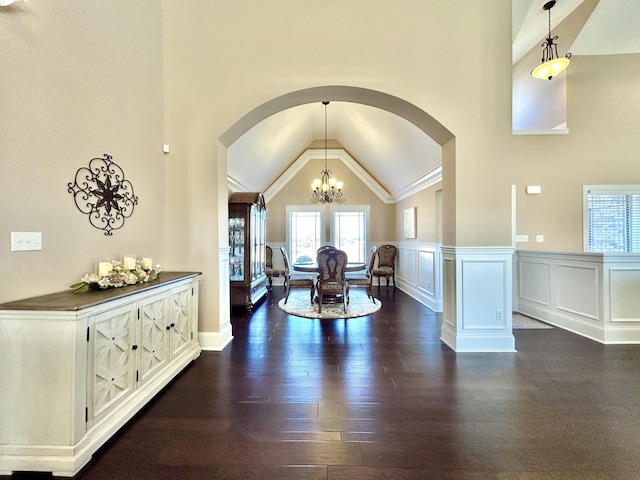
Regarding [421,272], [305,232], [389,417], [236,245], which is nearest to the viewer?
[389,417]

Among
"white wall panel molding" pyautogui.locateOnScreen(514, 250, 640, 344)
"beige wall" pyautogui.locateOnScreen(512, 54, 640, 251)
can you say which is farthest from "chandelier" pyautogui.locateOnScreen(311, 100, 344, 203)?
"white wall panel molding" pyautogui.locateOnScreen(514, 250, 640, 344)

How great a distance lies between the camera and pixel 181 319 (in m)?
2.60

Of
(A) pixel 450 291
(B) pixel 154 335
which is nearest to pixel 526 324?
(A) pixel 450 291

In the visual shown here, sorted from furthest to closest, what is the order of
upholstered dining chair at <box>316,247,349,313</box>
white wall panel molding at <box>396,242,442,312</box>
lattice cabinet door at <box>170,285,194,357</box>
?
white wall panel molding at <box>396,242,442,312</box> → upholstered dining chair at <box>316,247,349,313</box> → lattice cabinet door at <box>170,285,194,357</box>

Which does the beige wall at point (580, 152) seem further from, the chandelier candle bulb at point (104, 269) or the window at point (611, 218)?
the chandelier candle bulb at point (104, 269)

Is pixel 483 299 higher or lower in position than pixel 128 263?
lower

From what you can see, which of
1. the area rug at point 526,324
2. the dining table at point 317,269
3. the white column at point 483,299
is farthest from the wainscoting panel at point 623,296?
the dining table at point 317,269

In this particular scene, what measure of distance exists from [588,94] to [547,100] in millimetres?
606

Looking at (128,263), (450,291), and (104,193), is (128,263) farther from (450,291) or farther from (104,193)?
(450,291)

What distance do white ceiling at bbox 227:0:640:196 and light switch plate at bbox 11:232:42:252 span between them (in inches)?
130

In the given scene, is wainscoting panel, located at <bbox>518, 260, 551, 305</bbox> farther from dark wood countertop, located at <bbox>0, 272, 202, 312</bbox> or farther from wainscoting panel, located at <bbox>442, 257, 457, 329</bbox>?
dark wood countertop, located at <bbox>0, 272, 202, 312</bbox>

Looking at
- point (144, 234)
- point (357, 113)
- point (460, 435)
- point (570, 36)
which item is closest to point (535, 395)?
point (460, 435)

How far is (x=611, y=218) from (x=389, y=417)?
5.46m

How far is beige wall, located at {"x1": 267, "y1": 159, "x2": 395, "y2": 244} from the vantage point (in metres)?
7.62
